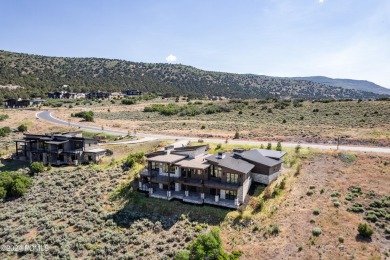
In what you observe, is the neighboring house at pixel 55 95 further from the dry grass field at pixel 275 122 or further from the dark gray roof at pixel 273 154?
the dark gray roof at pixel 273 154

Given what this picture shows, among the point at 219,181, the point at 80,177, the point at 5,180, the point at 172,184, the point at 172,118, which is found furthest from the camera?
the point at 172,118

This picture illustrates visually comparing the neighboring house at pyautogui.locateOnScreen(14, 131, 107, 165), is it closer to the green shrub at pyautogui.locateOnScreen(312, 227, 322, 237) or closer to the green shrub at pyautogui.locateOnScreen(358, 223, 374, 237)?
the green shrub at pyautogui.locateOnScreen(312, 227, 322, 237)

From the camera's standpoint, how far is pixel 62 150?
54688 mm

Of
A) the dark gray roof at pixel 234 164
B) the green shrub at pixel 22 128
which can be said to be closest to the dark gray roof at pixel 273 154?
the dark gray roof at pixel 234 164

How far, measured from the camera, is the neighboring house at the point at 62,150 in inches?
2126

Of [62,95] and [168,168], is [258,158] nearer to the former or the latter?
[168,168]

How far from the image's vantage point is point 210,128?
76250 millimetres

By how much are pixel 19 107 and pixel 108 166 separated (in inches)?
3578

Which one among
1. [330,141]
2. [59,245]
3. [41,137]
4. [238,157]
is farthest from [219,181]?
[41,137]

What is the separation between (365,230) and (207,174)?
1840 cm

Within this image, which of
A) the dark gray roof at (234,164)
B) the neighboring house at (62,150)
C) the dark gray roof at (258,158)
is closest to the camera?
the dark gray roof at (234,164)

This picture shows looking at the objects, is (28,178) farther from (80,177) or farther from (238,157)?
(238,157)

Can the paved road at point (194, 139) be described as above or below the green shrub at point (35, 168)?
above

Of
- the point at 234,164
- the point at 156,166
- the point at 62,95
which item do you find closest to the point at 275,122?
the point at 234,164
